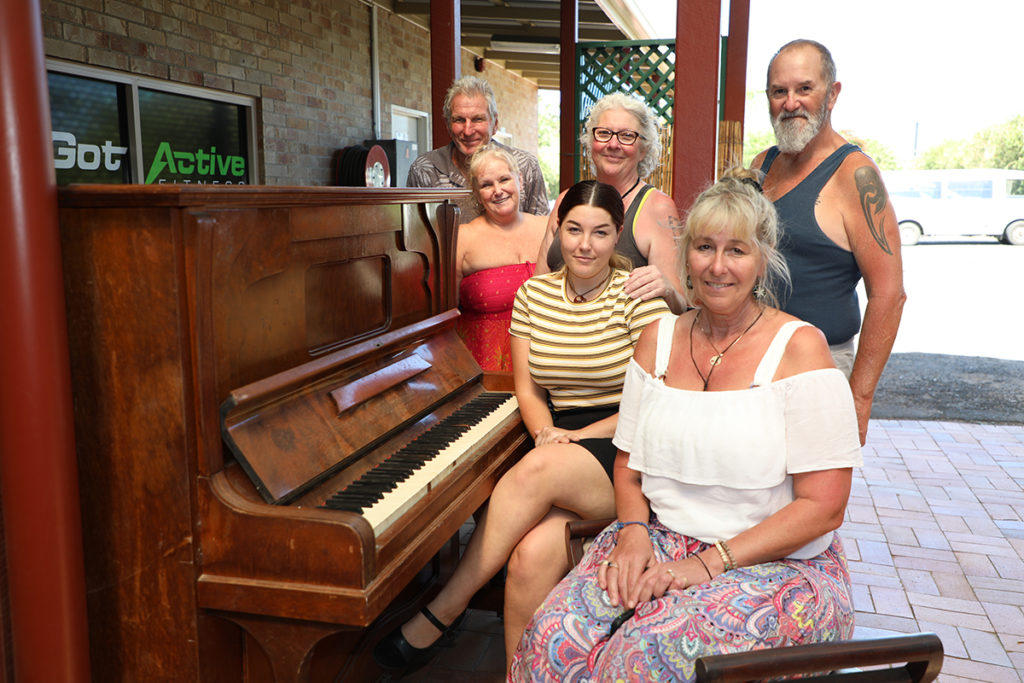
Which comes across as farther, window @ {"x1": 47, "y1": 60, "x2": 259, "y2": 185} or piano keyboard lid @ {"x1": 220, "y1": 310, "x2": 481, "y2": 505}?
window @ {"x1": 47, "y1": 60, "x2": 259, "y2": 185}

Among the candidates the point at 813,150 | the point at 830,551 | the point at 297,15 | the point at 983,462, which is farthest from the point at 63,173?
the point at 983,462

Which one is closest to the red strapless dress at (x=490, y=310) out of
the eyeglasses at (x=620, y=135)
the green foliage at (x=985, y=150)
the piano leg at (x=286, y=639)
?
the eyeglasses at (x=620, y=135)

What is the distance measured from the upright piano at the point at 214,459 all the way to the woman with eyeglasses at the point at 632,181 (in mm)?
1150

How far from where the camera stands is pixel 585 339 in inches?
99.0

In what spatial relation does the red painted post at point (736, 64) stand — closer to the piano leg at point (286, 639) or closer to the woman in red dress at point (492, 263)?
the woman in red dress at point (492, 263)

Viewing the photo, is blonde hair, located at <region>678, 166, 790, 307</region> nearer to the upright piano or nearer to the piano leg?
the upright piano

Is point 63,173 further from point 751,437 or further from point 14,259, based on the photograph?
point 751,437

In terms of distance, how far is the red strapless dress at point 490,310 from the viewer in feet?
10.2

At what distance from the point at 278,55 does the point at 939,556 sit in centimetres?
548

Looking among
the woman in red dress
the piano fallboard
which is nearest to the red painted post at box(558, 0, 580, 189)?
the woman in red dress

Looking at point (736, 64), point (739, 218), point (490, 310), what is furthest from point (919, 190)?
point (739, 218)

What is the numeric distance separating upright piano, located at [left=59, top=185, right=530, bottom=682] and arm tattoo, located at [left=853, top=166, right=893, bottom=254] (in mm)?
1400

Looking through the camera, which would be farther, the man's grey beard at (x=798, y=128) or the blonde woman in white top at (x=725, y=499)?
the man's grey beard at (x=798, y=128)

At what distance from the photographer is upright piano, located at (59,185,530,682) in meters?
1.56
